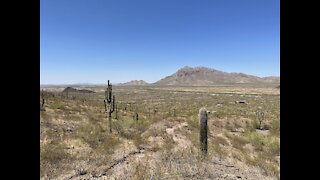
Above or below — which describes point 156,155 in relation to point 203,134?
below

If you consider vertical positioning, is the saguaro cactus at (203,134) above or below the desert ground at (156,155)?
above

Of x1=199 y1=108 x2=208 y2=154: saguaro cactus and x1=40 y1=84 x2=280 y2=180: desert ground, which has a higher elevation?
x1=199 y1=108 x2=208 y2=154: saguaro cactus

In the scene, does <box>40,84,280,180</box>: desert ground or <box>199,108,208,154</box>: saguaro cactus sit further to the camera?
<box>199,108,208,154</box>: saguaro cactus

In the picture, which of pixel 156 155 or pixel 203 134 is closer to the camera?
pixel 156 155

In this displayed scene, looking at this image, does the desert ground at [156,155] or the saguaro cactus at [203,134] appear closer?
the desert ground at [156,155]
